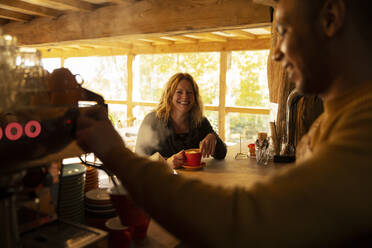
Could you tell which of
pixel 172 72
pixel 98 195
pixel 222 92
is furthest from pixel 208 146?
pixel 172 72

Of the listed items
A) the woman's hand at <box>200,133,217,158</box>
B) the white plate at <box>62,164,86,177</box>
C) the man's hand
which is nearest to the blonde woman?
the woman's hand at <box>200,133,217,158</box>

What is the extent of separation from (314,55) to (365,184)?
298 mm

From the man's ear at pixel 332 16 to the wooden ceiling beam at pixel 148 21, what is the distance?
2292mm

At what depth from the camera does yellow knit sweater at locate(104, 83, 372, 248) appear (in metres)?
0.55

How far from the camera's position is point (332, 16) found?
66 centimetres

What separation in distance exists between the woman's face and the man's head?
232cm

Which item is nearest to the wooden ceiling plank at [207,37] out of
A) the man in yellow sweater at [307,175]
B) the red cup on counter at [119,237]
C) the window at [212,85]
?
the window at [212,85]

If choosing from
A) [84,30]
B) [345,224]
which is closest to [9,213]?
[345,224]

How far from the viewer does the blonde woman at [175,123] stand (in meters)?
3.02

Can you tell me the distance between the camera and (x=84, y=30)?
3.82 m

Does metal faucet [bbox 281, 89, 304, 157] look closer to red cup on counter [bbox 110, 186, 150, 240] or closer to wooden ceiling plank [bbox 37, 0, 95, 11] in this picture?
red cup on counter [bbox 110, 186, 150, 240]

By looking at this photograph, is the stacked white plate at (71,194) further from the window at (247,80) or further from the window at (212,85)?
the window at (247,80)

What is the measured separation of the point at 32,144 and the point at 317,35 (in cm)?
73

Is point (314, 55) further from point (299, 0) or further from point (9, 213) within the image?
point (9, 213)
